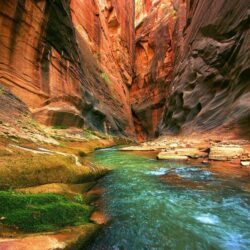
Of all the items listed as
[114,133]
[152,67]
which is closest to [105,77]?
[114,133]

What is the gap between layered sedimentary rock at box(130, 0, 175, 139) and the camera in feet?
144

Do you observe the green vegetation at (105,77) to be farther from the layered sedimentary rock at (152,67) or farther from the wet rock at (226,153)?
the wet rock at (226,153)

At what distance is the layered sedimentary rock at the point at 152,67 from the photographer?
44.0 meters

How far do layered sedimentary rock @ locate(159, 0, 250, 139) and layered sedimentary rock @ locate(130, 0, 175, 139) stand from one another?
44.1ft

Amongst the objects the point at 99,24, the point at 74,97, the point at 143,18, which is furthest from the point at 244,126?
the point at 143,18

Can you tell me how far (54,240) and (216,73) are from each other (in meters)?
20.3

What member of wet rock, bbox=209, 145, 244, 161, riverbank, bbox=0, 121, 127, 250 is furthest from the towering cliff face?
wet rock, bbox=209, 145, 244, 161

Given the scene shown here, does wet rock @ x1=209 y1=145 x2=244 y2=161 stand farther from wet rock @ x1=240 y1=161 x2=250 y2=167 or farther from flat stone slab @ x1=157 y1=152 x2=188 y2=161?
flat stone slab @ x1=157 y1=152 x2=188 y2=161

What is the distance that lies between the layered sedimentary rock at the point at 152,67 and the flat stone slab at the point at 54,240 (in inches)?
1560

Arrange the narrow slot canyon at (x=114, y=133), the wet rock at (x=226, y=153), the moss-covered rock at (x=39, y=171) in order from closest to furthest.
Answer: the narrow slot canyon at (x=114, y=133), the moss-covered rock at (x=39, y=171), the wet rock at (x=226, y=153)

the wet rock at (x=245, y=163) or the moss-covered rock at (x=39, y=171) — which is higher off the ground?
the moss-covered rock at (x=39, y=171)

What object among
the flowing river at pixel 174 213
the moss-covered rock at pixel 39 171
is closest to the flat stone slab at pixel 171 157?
the flowing river at pixel 174 213

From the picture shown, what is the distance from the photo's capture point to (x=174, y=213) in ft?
16.5

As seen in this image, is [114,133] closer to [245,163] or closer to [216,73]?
[216,73]
